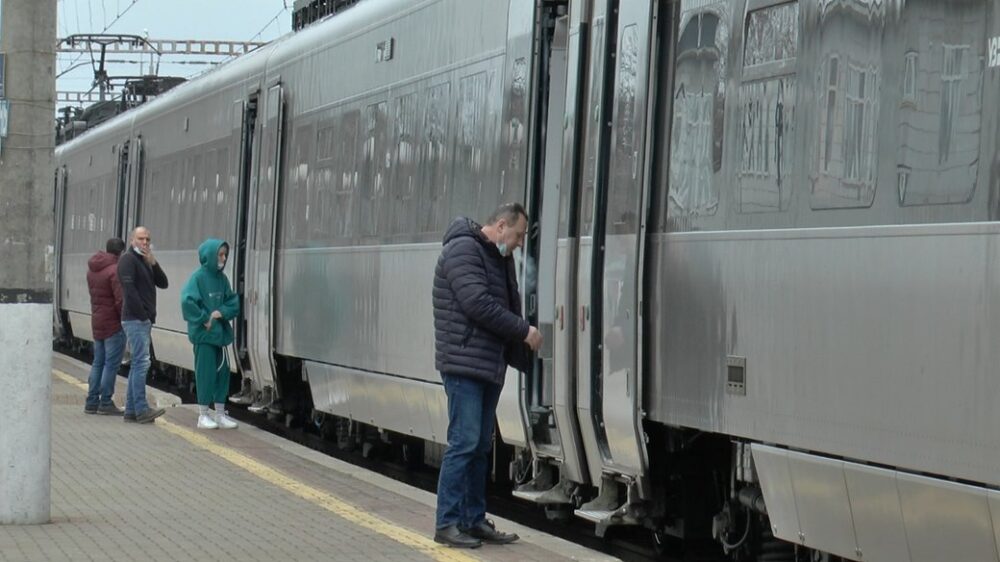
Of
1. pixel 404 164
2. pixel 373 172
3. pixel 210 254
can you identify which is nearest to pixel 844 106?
pixel 404 164

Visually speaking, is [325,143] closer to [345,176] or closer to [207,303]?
[345,176]

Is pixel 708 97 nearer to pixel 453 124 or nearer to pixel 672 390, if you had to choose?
pixel 672 390

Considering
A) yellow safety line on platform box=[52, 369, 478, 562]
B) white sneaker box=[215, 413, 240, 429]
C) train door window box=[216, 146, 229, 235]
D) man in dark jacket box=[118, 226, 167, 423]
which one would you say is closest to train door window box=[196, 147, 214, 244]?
train door window box=[216, 146, 229, 235]

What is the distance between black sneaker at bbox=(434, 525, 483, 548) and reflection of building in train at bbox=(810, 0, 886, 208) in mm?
2610

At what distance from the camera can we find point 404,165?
14.1 m

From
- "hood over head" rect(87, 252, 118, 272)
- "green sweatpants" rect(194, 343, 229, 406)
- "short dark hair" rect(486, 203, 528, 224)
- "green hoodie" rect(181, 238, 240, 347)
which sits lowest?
"green sweatpants" rect(194, 343, 229, 406)

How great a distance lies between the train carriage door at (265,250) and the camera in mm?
17750

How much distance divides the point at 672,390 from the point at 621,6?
2085 mm

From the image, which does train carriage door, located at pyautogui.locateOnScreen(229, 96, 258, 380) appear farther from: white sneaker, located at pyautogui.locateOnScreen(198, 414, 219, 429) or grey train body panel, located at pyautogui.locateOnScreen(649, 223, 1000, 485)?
grey train body panel, located at pyautogui.locateOnScreen(649, 223, 1000, 485)

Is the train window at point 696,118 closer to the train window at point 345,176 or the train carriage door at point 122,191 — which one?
the train window at point 345,176

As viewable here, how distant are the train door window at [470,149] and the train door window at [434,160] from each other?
0.24 m

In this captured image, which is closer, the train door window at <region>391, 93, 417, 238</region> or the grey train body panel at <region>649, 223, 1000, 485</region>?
the grey train body panel at <region>649, 223, 1000, 485</region>

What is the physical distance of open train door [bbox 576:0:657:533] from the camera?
9.59 meters

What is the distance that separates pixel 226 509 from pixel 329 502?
0.65m
